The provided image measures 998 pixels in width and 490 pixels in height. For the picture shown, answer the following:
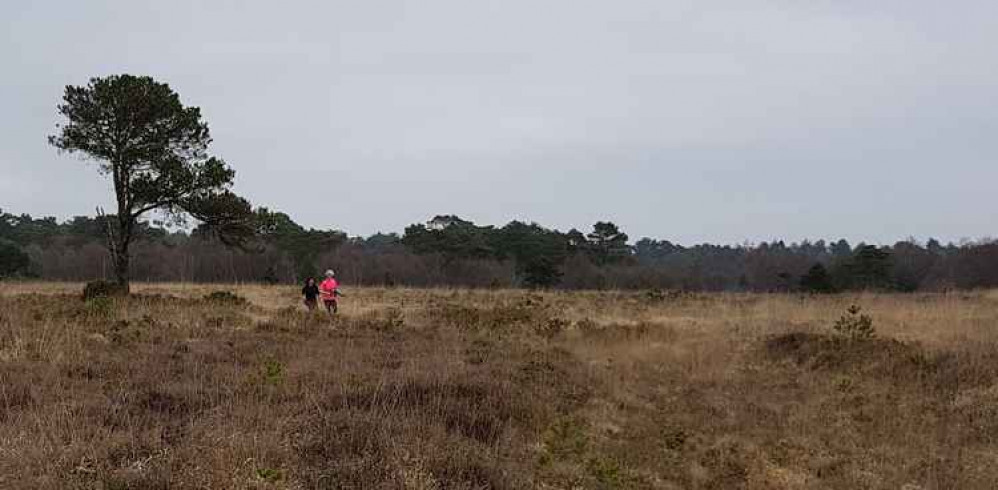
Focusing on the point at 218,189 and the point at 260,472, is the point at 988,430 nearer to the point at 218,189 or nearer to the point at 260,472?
the point at 260,472

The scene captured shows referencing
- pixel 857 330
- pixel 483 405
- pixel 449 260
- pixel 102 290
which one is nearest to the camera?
pixel 483 405

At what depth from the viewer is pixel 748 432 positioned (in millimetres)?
7762

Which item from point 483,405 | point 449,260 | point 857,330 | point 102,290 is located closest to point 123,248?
point 102,290

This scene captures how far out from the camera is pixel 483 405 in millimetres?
7160

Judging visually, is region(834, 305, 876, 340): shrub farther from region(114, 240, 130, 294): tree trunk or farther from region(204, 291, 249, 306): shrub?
region(114, 240, 130, 294): tree trunk

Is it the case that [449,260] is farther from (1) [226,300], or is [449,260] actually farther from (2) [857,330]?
(2) [857,330]

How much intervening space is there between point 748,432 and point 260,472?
5.44 m

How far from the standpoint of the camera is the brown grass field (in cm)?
482

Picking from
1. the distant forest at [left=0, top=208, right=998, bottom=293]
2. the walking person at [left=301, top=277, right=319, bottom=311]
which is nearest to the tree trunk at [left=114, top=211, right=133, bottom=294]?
the walking person at [left=301, top=277, right=319, bottom=311]

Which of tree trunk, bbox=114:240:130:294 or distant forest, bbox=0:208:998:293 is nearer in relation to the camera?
tree trunk, bbox=114:240:130:294

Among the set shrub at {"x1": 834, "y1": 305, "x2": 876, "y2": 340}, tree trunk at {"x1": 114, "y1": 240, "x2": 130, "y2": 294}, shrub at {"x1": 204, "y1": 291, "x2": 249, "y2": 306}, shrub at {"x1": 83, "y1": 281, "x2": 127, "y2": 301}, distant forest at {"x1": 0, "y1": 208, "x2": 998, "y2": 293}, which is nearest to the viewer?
shrub at {"x1": 834, "y1": 305, "x2": 876, "y2": 340}

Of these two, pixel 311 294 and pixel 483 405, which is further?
pixel 311 294

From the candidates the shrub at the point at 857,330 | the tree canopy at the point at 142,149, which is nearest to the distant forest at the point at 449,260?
the tree canopy at the point at 142,149

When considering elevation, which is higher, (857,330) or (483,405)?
(857,330)
